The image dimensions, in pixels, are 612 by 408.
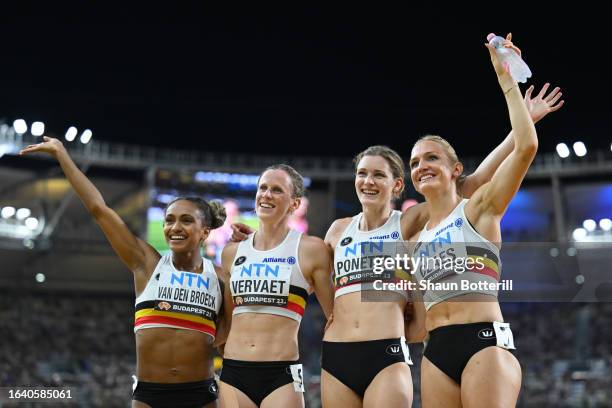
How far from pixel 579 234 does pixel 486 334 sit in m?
31.3

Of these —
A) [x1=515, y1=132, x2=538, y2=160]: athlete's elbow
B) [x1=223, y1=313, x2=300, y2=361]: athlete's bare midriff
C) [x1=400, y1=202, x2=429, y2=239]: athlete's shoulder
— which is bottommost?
[x1=223, y1=313, x2=300, y2=361]: athlete's bare midriff

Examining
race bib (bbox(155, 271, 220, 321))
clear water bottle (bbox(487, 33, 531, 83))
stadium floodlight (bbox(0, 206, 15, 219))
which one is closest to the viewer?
clear water bottle (bbox(487, 33, 531, 83))

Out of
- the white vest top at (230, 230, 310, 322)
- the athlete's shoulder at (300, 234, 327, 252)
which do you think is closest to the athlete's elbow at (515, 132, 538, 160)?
the athlete's shoulder at (300, 234, 327, 252)

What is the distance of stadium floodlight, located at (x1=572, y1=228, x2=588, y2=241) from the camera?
111ft

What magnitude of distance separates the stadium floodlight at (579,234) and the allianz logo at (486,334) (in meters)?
30.9

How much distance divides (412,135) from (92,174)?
53.6 ft

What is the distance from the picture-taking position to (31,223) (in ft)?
106

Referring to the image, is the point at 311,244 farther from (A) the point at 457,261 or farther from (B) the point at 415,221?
(A) the point at 457,261

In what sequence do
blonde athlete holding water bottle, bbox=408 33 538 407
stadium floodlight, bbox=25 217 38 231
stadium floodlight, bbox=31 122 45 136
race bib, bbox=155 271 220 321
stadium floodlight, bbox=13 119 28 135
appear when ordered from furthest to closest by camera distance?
1. stadium floodlight, bbox=25 217 38 231
2. stadium floodlight, bbox=13 119 28 135
3. stadium floodlight, bbox=31 122 45 136
4. race bib, bbox=155 271 220 321
5. blonde athlete holding water bottle, bbox=408 33 538 407

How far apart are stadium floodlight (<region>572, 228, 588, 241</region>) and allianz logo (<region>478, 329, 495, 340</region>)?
30914 millimetres

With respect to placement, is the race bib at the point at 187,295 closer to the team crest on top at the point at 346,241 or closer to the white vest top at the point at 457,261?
the team crest on top at the point at 346,241

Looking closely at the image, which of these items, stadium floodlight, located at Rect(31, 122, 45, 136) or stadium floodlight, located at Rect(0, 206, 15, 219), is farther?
stadium floodlight, located at Rect(0, 206, 15, 219)

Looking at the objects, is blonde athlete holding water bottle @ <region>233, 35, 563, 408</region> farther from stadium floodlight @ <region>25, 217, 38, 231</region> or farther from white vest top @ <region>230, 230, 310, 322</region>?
stadium floodlight @ <region>25, 217, 38, 231</region>

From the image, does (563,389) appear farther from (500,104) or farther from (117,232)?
(117,232)
